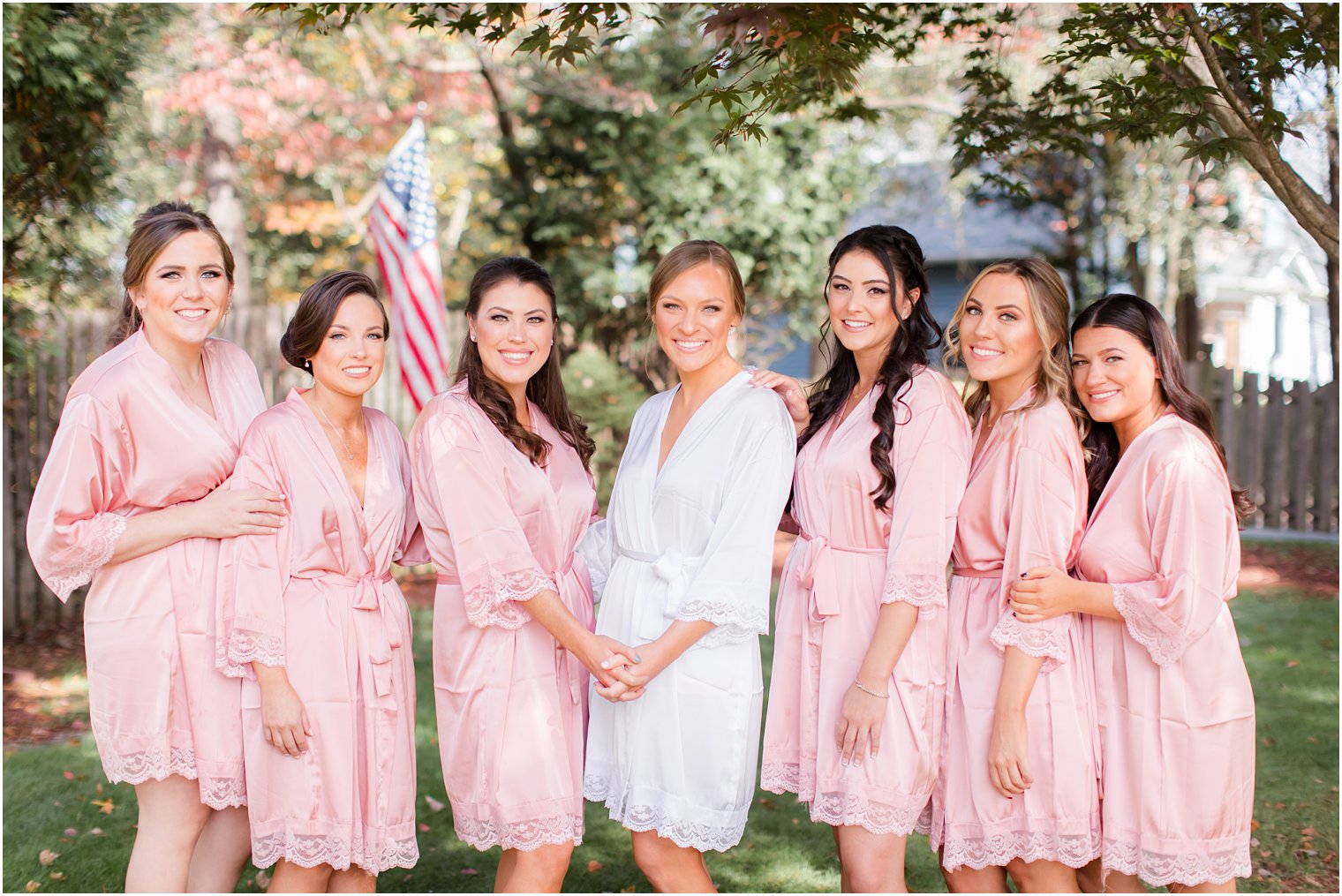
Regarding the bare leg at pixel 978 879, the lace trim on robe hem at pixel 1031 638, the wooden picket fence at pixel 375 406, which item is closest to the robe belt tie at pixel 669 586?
the lace trim on robe hem at pixel 1031 638

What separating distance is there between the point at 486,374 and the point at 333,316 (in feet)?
1.63

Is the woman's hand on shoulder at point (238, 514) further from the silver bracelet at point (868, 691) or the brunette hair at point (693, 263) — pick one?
the silver bracelet at point (868, 691)

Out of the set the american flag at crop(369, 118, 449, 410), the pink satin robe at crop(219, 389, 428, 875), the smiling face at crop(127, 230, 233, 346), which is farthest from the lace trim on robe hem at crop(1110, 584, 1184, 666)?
the american flag at crop(369, 118, 449, 410)

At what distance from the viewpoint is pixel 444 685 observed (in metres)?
3.38

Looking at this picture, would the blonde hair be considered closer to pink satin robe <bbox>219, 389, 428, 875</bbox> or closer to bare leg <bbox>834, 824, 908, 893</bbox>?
bare leg <bbox>834, 824, 908, 893</bbox>

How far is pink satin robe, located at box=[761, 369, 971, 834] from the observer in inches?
125

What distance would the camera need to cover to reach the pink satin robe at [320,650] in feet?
10.6

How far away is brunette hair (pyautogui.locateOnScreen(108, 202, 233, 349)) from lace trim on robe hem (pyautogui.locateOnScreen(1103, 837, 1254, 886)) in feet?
10.6

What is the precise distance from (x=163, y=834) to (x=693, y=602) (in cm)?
176

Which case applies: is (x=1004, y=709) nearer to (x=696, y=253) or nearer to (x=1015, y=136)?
(x=696, y=253)

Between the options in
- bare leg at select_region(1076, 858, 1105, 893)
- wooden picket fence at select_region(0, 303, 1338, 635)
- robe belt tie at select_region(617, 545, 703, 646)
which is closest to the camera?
robe belt tie at select_region(617, 545, 703, 646)

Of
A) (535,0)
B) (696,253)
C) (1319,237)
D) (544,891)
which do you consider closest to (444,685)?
(544,891)

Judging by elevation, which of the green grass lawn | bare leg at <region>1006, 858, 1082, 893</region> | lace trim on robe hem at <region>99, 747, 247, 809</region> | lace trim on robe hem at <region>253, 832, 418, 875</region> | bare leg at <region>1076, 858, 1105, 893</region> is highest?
lace trim on robe hem at <region>99, 747, 247, 809</region>

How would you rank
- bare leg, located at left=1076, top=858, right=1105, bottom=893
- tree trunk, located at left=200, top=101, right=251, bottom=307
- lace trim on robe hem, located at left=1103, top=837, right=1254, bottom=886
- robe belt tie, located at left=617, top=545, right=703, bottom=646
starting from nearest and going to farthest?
1. lace trim on robe hem, located at left=1103, top=837, right=1254, bottom=886
2. robe belt tie, located at left=617, top=545, right=703, bottom=646
3. bare leg, located at left=1076, top=858, right=1105, bottom=893
4. tree trunk, located at left=200, top=101, right=251, bottom=307
